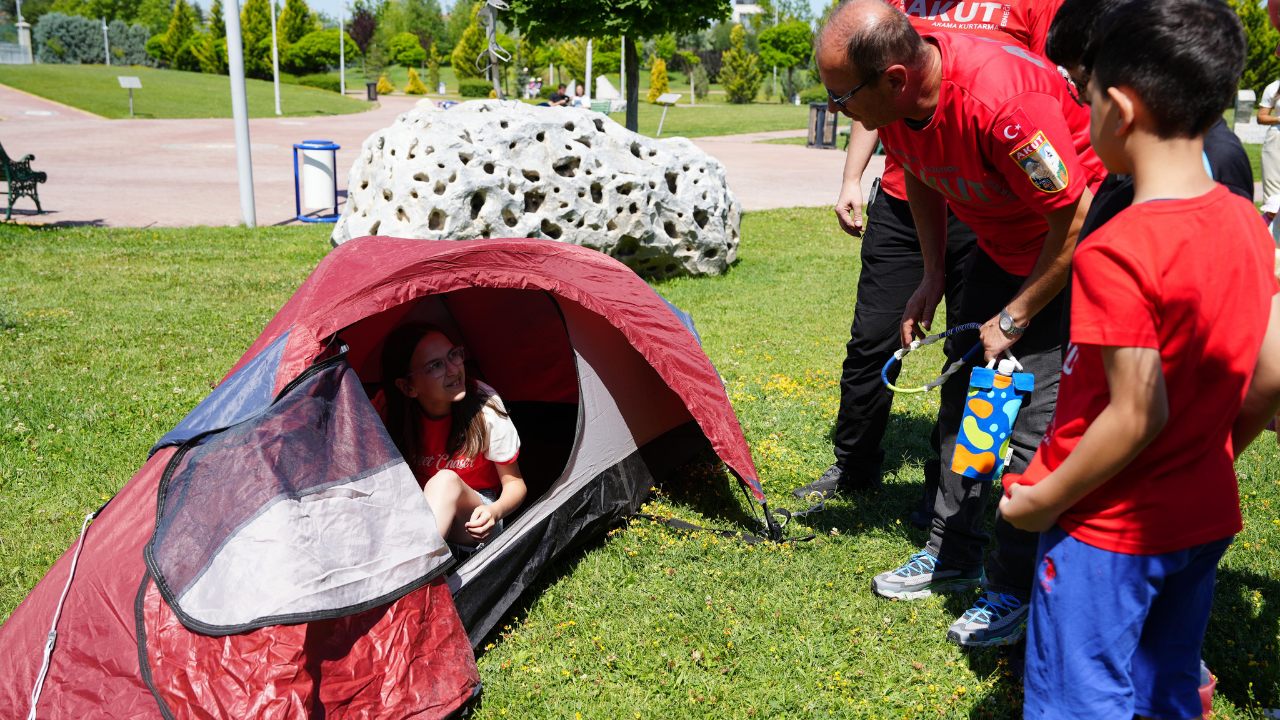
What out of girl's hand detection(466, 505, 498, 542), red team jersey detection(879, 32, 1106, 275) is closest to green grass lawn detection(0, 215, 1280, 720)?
girl's hand detection(466, 505, 498, 542)

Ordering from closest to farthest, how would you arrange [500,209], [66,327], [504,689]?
[504,689]
[66,327]
[500,209]

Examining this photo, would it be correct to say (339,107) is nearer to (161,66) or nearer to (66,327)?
(161,66)

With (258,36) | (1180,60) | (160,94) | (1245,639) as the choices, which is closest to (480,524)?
(1180,60)

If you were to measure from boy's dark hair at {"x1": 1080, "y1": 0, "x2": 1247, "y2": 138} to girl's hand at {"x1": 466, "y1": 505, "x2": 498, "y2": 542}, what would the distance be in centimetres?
225

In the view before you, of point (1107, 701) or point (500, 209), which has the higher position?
point (500, 209)

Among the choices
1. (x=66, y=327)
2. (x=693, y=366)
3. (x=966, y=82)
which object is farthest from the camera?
(x=66, y=327)

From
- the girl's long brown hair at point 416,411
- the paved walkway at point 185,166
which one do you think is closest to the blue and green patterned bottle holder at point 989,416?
the girl's long brown hair at point 416,411

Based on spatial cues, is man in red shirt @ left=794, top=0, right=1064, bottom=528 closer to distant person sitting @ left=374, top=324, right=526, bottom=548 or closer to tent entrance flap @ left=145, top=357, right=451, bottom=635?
distant person sitting @ left=374, top=324, right=526, bottom=548

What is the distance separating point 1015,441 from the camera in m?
2.72

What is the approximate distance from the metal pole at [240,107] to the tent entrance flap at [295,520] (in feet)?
25.9

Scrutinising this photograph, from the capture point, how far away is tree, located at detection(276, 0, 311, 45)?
4693 cm

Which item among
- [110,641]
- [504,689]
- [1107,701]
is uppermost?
[1107,701]

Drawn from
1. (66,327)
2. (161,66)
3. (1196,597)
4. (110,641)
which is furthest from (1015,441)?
(161,66)

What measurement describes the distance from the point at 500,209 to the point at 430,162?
664 millimetres
